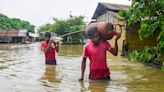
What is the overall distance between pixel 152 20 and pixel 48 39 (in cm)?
339

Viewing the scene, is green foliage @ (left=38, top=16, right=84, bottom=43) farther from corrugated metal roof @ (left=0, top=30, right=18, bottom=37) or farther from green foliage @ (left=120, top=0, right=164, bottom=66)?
green foliage @ (left=120, top=0, right=164, bottom=66)

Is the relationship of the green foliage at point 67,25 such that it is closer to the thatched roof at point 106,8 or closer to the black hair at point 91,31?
the thatched roof at point 106,8

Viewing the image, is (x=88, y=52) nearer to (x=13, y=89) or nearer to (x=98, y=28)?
(x=98, y=28)

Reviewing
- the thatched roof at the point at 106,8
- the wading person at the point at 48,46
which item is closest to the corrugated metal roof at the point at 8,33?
the thatched roof at the point at 106,8

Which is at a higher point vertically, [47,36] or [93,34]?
[47,36]

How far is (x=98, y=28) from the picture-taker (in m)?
8.15

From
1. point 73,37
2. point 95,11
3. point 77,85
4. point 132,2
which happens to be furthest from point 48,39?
point 73,37

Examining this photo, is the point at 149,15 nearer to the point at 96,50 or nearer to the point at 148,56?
the point at 96,50

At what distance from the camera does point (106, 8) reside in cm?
2888

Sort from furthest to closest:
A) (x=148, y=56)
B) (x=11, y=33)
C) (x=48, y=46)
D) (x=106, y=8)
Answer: (x=11, y=33) → (x=106, y=8) → (x=148, y=56) → (x=48, y=46)

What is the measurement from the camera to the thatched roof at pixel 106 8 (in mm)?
27727

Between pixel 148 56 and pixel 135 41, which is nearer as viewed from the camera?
pixel 148 56

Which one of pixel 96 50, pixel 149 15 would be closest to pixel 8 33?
pixel 149 15

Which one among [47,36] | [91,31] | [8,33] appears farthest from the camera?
[8,33]
